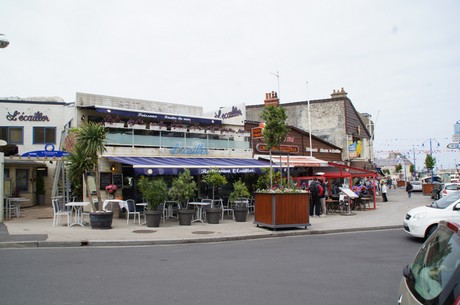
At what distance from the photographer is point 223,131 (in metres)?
22.1

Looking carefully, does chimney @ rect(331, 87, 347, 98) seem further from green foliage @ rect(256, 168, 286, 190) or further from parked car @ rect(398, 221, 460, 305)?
parked car @ rect(398, 221, 460, 305)

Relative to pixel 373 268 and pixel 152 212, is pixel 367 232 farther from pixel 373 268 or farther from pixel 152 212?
pixel 152 212

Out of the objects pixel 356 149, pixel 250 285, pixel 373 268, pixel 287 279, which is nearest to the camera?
pixel 250 285

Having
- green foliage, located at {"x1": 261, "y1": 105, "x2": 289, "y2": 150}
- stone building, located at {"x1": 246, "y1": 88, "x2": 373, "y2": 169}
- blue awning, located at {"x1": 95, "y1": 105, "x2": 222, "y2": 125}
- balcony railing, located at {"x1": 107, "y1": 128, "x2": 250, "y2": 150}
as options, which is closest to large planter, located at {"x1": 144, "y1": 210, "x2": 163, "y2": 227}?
balcony railing, located at {"x1": 107, "y1": 128, "x2": 250, "y2": 150}

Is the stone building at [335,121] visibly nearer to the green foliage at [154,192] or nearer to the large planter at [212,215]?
the large planter at [212,215]

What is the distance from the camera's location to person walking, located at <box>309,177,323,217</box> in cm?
1847

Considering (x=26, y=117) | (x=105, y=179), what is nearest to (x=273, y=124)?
(x=105, y=179)

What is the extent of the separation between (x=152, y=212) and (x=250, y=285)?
8500 millimetres

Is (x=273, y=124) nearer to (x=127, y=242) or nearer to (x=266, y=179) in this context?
(x=266, y=179)

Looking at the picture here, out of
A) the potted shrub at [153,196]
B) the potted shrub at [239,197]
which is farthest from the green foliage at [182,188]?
the potted shrub at [239,197]

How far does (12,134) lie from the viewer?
26500 millimetres

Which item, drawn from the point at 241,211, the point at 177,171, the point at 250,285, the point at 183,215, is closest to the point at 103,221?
the point at 183,215

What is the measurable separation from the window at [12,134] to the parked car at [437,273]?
27910 mm

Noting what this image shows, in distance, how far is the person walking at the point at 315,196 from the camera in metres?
18.5
